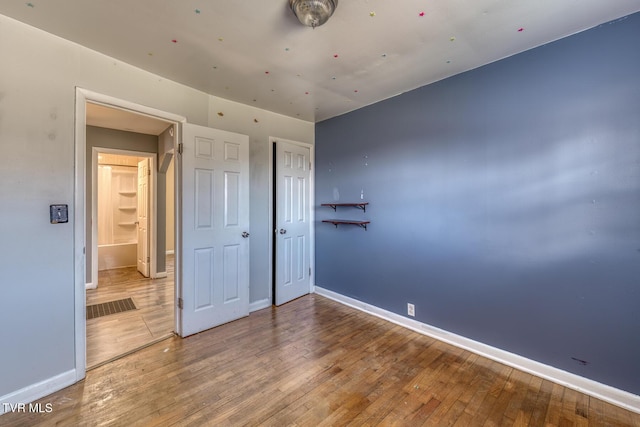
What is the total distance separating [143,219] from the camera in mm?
4875

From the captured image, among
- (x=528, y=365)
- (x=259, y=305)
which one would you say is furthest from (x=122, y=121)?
(x=528, y=365)

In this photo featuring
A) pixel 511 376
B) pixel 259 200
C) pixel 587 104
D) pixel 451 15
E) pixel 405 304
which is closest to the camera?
pixel 451 15

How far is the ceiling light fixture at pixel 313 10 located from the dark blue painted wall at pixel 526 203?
149cm

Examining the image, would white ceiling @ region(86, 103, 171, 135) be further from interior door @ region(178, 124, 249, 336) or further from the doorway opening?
interior door @ region(178, 124, 249, 336)

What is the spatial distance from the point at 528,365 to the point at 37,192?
3.76m

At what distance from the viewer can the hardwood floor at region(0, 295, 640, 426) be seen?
5.30ft

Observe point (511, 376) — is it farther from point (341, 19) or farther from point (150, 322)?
point (150, 322)

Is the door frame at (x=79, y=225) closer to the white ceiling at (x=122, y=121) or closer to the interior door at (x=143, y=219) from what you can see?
the white ceiling at (x=122, y=121)

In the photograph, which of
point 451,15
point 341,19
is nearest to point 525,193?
point 451,15

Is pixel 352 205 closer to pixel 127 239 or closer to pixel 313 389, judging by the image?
pixel 313 389

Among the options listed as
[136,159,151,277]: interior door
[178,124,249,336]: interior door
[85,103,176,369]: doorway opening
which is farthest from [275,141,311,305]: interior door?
[136,159,151,277]: interior door

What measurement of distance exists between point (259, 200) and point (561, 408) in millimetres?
3133

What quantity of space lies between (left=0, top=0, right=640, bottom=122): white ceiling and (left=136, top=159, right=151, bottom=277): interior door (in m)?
2.95

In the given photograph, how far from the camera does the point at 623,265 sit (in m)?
1.72
